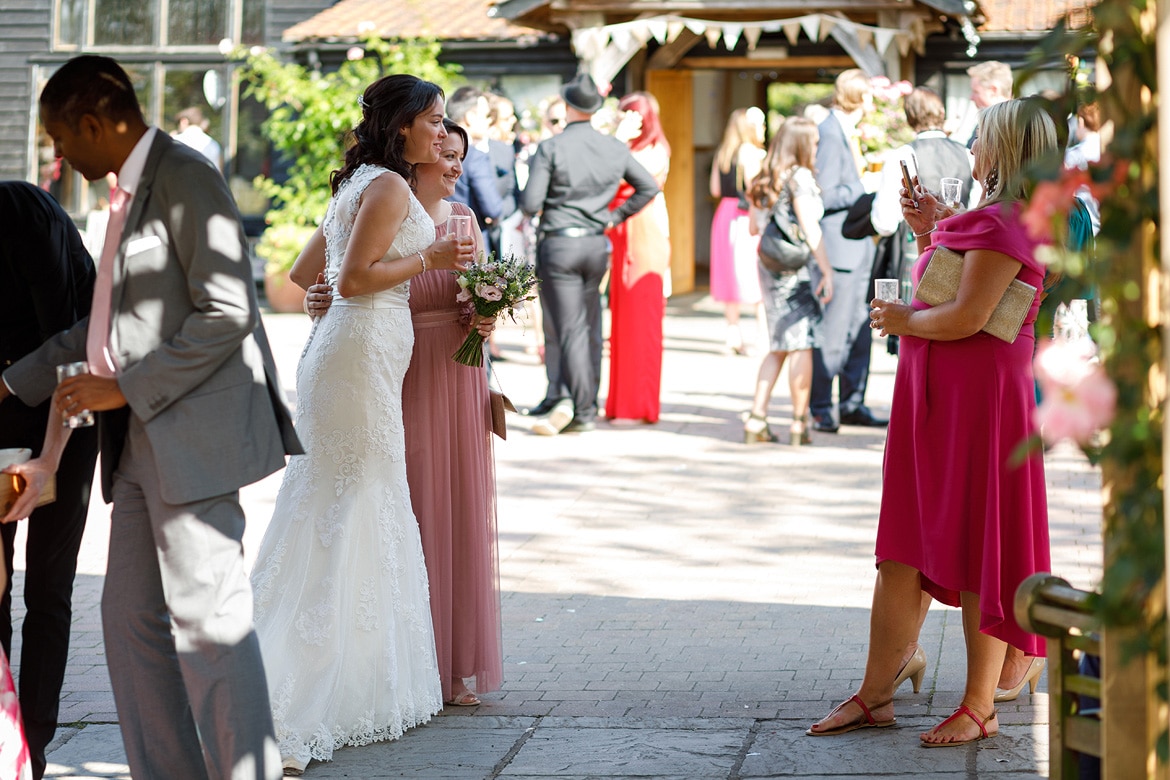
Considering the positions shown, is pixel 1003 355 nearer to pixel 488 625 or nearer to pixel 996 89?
pixel 488 625

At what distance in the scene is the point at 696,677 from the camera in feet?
17.6

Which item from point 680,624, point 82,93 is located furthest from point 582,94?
point 82,93

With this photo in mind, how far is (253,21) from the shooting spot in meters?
22.4

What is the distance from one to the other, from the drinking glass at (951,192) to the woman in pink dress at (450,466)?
1.54 m

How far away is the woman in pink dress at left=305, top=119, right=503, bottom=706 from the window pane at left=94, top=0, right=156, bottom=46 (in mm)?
18793

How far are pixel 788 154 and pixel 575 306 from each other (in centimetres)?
186

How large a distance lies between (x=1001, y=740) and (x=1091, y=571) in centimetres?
234

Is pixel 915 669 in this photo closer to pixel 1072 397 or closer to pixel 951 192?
pixel 951 192

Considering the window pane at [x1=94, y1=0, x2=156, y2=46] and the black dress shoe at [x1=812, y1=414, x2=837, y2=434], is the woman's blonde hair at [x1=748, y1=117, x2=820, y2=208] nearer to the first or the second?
the black dress shoe at [x1=812, y1=414, x2=837, y2=434]

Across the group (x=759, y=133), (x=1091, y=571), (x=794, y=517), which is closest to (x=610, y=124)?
(x=759, y=133)

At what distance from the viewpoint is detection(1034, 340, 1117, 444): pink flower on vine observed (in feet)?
6.61

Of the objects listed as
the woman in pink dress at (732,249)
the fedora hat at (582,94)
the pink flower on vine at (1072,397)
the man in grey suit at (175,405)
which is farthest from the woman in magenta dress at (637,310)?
the pink flower on vine at (1072,397)

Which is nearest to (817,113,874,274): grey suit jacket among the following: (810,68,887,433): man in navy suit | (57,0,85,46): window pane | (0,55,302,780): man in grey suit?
(810,68,887,433): man in navy suit

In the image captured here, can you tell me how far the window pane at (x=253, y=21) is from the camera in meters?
22.3
